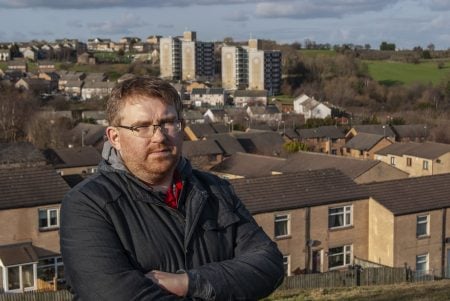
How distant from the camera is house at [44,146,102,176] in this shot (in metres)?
40.4

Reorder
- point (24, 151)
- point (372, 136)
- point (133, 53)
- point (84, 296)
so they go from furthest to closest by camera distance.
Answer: point (133, 53)
point (372, 136)
point (24, 151)
point (84, 296)

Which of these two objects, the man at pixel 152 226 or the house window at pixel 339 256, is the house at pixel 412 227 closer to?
the house window at pixel 339 256

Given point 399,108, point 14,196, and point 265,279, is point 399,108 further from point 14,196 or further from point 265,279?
point 265,279

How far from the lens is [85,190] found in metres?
2.84

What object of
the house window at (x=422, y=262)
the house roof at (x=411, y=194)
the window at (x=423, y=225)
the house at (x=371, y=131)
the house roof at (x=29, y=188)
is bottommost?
the house window at (x=422, y=262)

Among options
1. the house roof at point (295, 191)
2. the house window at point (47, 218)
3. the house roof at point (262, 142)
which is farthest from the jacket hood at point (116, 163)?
the house roof at point (262, 142)

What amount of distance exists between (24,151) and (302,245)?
2401cm

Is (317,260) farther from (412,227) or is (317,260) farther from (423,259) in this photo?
(423,259)

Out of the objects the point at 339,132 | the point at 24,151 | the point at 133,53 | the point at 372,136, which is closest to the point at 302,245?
the point at 24,151

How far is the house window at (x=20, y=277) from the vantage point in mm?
20616

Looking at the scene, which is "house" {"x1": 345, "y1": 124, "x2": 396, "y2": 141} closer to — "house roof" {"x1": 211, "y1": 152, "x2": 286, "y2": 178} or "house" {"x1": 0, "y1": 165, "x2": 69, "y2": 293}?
"house roof" {"x1": 211, "y1": 152, "x2": 286, "y2": 178}

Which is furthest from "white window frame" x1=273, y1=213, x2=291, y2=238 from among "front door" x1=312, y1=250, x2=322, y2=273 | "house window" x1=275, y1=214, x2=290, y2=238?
"front door" x1=312, y1=250, x2=322, y2=273

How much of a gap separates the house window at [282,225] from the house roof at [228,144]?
2584 centimetres

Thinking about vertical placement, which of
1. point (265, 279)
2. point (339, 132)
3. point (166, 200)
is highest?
point (166, 200)
